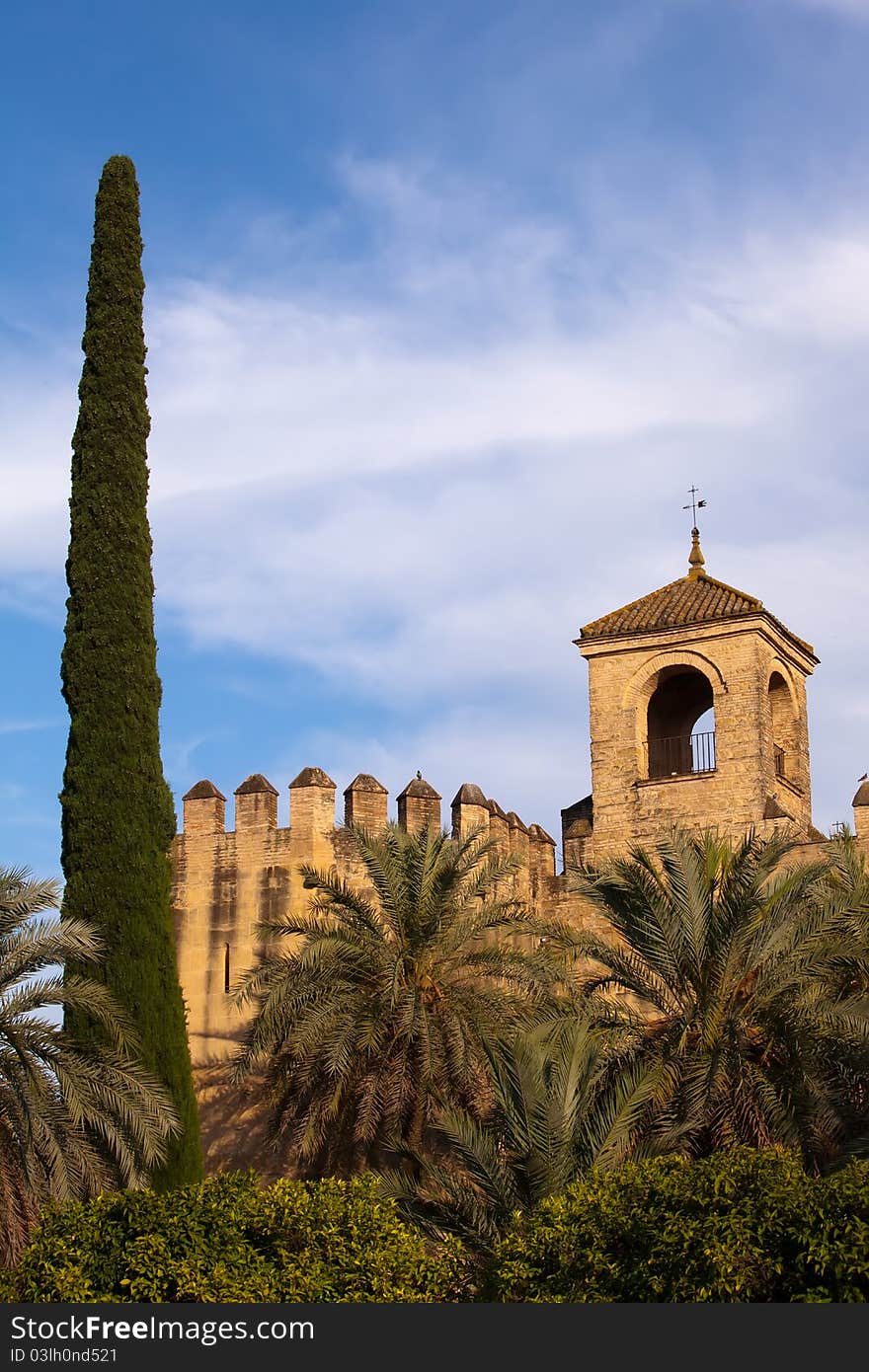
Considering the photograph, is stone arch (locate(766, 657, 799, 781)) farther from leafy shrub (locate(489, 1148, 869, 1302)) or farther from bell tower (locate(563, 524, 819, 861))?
leafy shrub (locate(489, 1148, 869, 1302))

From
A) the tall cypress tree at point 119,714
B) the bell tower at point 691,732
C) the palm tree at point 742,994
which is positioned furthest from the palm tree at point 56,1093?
the bell tower at point 691,732

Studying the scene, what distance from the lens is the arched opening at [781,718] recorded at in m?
26.0

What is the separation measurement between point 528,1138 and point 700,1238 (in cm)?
323

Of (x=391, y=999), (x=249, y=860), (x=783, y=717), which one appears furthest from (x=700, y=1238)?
(x=783, y=717)

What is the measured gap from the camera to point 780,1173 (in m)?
13.5

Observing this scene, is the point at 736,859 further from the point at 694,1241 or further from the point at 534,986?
the point at 694,1241

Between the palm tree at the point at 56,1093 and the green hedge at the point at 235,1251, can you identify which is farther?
the palm tree at the point at 56,1093

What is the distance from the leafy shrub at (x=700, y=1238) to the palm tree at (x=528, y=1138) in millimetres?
1428

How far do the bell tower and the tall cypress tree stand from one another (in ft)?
23.5

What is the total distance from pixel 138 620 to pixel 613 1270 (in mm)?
9009

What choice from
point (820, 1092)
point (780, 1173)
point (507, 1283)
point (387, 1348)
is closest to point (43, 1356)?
point (387, 1348)

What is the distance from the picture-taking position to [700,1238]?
13.1 m

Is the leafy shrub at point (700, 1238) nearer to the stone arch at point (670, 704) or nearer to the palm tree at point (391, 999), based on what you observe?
the palm tree at point (391, 999)

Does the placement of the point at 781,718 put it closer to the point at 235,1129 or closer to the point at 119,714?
the point at 235,1129
